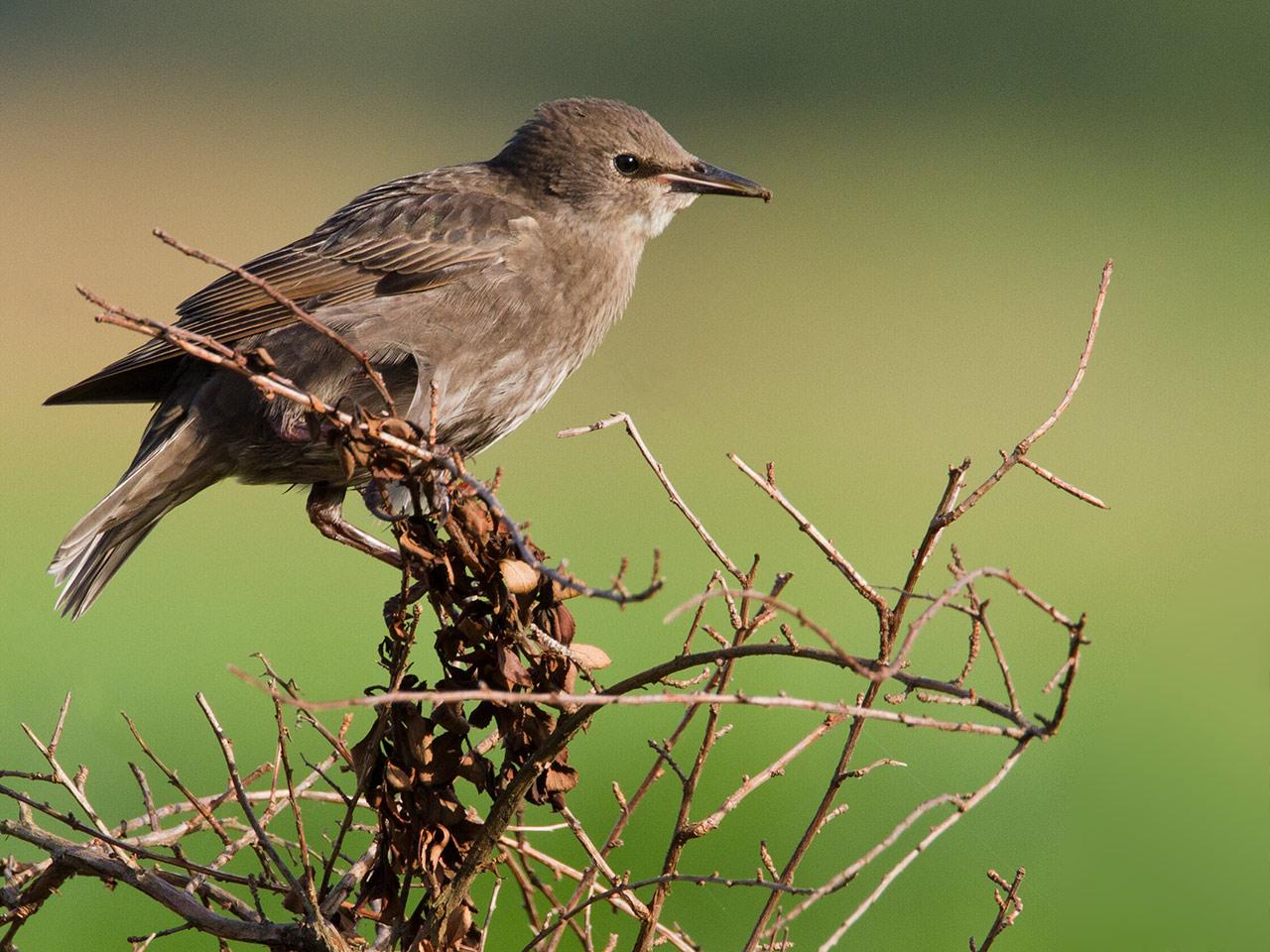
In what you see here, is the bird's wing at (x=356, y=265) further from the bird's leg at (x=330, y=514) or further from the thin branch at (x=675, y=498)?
the thin branch at (x=675, y=498)

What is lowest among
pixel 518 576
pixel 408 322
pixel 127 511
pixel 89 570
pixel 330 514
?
pixel 89 570

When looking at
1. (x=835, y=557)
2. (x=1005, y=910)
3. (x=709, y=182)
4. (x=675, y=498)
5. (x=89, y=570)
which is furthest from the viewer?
(x=709, y=182)

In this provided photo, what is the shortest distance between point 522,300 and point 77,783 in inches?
81.2

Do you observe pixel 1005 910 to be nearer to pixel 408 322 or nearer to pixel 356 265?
pixel 408 322

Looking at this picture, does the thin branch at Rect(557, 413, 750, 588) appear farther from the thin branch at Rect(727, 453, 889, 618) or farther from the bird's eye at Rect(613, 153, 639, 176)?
the bird's eye at Rect(613, 153, 639, 176)

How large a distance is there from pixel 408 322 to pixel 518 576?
210 cm

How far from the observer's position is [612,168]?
5133mm

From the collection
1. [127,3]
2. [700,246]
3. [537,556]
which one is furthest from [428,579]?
[127,3]

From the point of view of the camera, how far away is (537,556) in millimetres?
2826

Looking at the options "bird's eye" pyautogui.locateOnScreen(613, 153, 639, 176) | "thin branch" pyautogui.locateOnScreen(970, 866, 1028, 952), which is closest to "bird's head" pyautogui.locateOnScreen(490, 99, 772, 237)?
"bird's eye" pyautogui.locateOnScreen(613, 153, 639, 176)

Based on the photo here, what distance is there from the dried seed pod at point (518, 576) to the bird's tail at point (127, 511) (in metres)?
2.17

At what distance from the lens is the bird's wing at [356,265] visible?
4656 mm

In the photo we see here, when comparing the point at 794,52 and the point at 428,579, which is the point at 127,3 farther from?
the point at 428,579

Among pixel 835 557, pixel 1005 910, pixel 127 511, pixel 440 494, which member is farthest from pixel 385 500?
pixel 127 511
